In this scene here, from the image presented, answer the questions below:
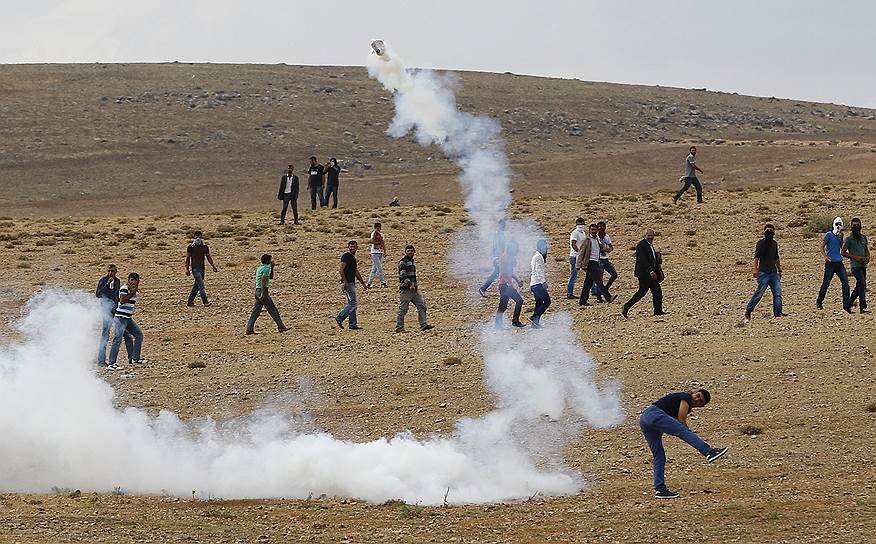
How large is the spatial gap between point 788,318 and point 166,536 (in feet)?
45.2

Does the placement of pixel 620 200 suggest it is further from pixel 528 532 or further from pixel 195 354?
pixel 528 532

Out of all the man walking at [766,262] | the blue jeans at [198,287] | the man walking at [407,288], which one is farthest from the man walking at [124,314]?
the man walking at [766,262]

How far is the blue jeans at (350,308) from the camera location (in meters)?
26.4

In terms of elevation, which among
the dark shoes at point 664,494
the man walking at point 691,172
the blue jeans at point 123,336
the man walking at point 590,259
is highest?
the man walking at point 691,172

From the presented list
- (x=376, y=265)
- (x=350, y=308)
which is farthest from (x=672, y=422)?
(x=376, y=265)

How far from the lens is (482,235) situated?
130 ft

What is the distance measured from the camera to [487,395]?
21438mm

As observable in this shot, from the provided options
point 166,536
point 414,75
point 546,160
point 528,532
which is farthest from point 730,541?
point 546,160

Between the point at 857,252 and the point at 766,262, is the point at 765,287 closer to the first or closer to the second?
the point at 766,262

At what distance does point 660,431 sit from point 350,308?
39.6 feet

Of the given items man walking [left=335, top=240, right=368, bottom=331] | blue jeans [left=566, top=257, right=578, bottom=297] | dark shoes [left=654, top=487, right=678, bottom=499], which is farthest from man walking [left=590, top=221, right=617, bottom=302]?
dark shoes [left=654, top=487, right=678, bottom=499]

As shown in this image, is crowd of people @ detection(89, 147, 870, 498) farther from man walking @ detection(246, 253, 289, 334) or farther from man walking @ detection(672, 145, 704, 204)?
man walking @ detection(672, 145, 704, 204)

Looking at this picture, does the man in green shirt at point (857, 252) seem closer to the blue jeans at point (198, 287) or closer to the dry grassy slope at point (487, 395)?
the dry grassy slope at point (487, 395)

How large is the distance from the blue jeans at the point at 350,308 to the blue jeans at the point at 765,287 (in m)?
7.24
